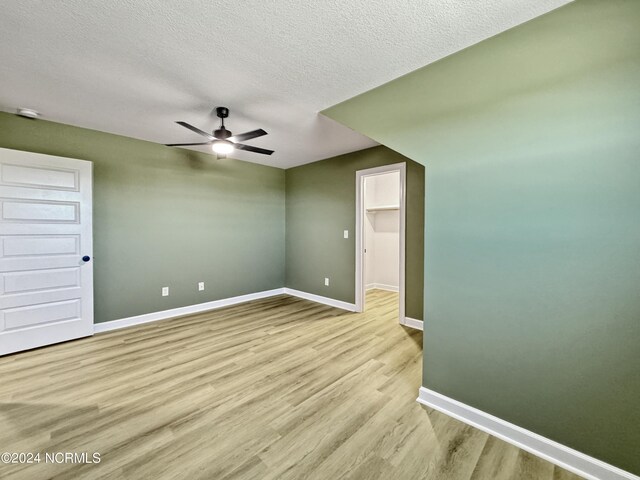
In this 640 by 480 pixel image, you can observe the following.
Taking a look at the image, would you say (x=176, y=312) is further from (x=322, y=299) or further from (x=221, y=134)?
(x=221, y=134)

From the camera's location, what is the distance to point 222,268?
443cm

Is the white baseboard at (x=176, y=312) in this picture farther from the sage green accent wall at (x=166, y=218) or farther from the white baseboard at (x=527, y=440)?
the white baseboard at (x=527, y=440)

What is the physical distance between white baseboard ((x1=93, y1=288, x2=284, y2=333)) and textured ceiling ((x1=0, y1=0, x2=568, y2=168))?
2476 mm

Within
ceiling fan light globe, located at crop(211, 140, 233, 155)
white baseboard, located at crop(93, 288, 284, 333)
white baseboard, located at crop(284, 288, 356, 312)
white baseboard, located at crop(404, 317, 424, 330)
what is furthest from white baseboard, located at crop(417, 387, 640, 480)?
white baseboard, located at crop(93, 288, 284, 333)

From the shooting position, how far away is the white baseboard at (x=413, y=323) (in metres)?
3.47

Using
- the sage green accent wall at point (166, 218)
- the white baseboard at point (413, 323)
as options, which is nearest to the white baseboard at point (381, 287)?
the white baseboard at point (413, 323)

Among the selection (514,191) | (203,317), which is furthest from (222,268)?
(514,191)

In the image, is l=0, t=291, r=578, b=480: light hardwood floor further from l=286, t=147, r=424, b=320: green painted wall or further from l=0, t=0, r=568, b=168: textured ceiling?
l=0, t=0, r=568, b=168: textured ceiling

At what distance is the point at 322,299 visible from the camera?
183 inches

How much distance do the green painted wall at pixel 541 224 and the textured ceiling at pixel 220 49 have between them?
0.94 feet

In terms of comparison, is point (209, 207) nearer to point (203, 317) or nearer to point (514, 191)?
point (203, 317)

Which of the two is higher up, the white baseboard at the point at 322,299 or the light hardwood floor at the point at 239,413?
the white baseboard at the point at 322,299

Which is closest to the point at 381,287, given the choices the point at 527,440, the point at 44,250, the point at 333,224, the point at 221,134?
the point at 333,224

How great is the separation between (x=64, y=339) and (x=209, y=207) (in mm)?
2341
